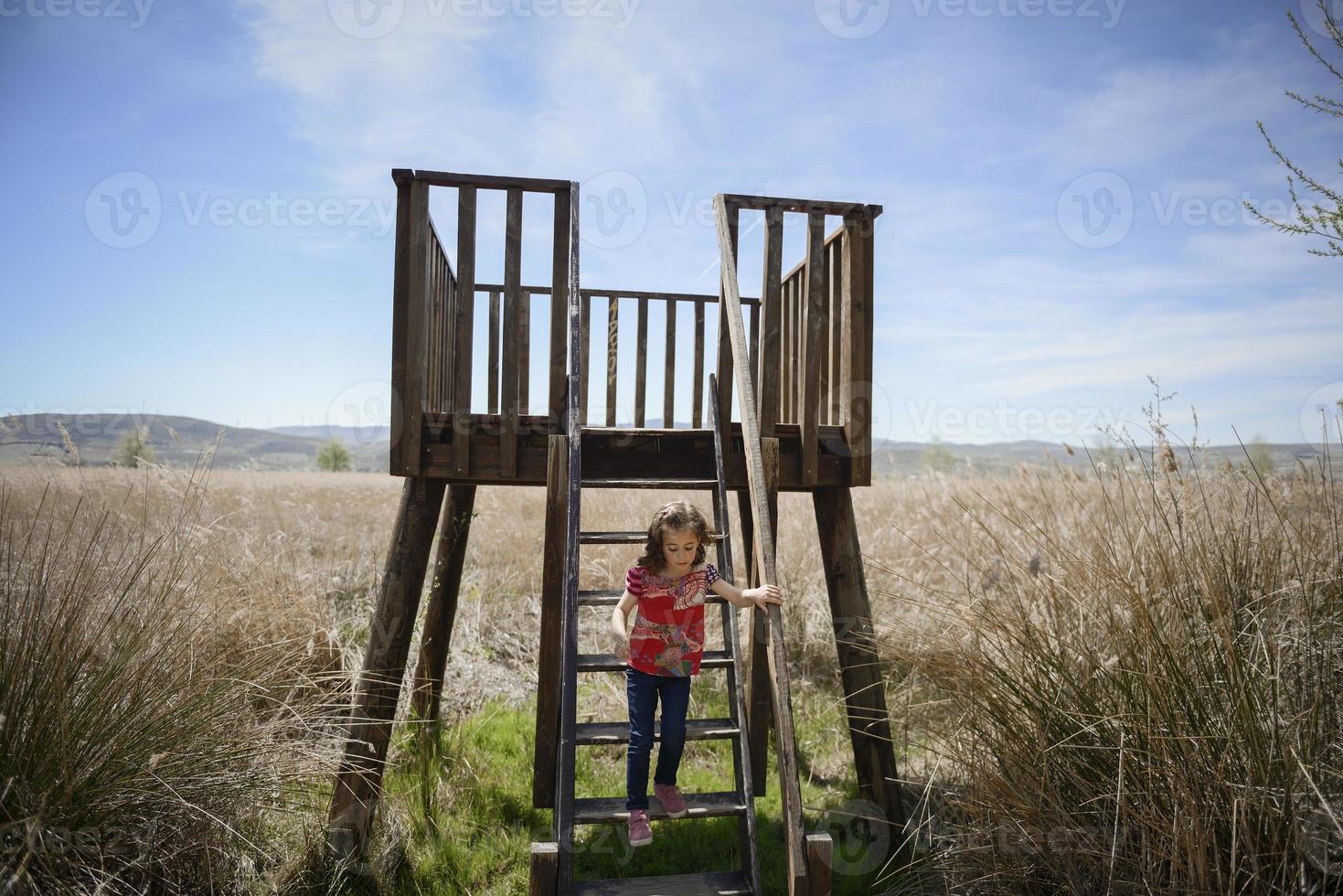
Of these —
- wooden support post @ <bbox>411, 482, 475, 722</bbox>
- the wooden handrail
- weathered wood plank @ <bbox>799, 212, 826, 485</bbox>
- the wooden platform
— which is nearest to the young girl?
the wooden handrail

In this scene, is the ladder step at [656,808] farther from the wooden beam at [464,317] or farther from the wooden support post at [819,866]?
the wooden beam at [464,317]

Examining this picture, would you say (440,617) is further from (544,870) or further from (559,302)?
(544,870)

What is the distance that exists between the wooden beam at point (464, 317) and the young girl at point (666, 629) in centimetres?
156

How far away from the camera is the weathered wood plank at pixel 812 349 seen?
15.9 ft

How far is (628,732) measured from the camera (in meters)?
3.66

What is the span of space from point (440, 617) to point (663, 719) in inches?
107

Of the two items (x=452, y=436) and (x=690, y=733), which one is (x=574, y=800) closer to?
(x=690, y=733)

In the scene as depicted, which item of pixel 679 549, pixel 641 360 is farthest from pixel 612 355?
pixel 679 549

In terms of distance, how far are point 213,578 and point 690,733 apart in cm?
339

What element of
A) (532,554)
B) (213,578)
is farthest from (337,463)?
(213,578)

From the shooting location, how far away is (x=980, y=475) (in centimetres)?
1323

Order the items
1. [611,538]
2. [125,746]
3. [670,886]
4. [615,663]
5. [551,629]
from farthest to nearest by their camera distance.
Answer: [551,629] → [611,538] → [615,663] → [670,886] → [125,746]

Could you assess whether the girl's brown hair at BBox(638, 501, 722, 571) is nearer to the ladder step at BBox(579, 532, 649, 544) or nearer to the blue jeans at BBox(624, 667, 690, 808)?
the ladder step at BBox(579, 532, 649, 544)

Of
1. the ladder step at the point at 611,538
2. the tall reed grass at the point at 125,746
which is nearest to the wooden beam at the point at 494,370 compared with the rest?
the ladder step at the point at 611,538
